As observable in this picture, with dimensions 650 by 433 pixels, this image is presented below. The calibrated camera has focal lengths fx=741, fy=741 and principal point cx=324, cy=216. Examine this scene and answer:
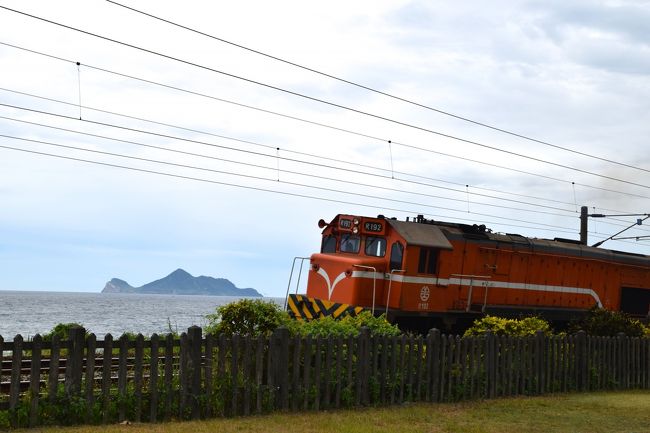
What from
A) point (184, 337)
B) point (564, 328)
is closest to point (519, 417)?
point (184, 337)

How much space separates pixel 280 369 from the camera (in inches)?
486

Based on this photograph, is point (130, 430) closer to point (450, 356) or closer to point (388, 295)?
point (450, 356)

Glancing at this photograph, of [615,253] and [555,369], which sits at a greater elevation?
[615,253]

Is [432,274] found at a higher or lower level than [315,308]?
higher

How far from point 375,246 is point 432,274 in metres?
1.85

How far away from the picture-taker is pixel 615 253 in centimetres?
2989

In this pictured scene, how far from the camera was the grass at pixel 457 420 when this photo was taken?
10.7 m

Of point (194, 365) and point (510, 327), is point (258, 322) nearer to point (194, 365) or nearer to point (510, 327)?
point (194, 365)

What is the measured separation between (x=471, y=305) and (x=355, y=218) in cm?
459

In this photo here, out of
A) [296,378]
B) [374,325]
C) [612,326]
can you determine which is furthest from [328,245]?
[296,378]

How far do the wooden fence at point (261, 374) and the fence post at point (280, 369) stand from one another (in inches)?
0.7

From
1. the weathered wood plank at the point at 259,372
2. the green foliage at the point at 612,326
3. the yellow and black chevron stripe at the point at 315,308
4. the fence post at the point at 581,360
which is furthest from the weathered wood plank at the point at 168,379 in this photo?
the green foliage at the point at 612,326

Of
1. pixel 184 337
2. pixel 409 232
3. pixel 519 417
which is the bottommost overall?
pixel 519 417

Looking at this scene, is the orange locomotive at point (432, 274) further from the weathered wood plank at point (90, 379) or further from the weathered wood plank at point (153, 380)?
the weathered wood plank at point (90, 379)
